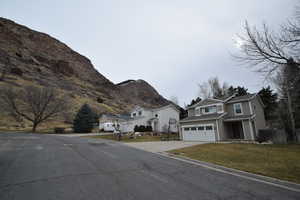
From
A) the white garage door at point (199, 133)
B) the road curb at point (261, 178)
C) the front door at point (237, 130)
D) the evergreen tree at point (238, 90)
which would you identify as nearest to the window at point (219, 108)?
the front door at point (237, 130)

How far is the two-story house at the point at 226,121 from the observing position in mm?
20047

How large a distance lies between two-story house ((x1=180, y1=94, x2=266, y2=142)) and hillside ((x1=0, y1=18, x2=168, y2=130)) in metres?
47.7

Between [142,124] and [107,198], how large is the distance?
31357 millimetres

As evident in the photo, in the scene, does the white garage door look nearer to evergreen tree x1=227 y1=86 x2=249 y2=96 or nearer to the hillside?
evergreen tree x1=227 y1=86 x2=249 y2=96

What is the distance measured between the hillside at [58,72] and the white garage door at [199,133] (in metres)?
46.7

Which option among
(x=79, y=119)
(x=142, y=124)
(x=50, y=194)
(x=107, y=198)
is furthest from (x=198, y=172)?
(x=79, y=119)

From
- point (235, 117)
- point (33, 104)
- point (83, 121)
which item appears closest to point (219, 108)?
point (235, 117)

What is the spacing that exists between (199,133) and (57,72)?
94.1 meters

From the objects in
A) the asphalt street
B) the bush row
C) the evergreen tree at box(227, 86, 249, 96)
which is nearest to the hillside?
the bush row

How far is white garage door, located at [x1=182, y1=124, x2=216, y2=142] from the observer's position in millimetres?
20500

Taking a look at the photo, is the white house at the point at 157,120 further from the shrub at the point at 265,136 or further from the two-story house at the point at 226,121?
the shrub at the point at 265,136

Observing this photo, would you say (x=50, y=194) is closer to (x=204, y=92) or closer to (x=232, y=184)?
(x=232, y=184)

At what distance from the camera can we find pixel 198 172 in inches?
254

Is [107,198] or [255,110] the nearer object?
[107,198]
